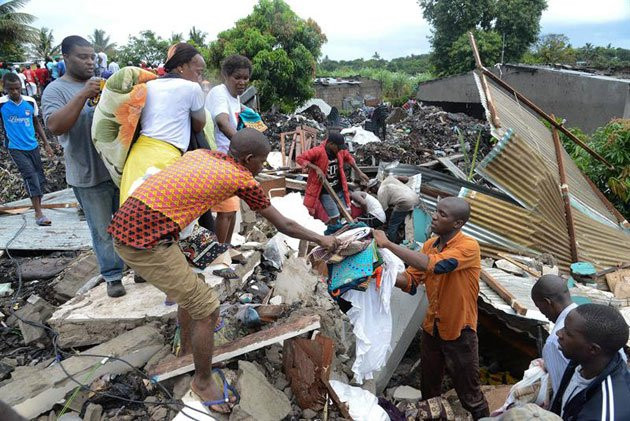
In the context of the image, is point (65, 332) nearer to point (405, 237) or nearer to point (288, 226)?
point (288, 226)

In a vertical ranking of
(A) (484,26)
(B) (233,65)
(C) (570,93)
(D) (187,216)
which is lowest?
(D) (187,216)

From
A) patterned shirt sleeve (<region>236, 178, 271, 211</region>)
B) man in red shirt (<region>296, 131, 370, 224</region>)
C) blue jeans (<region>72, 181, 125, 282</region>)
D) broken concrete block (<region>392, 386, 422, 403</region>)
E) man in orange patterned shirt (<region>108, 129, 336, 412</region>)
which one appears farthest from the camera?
man in red shirt (<region>296, 131, 370, 224</region>)

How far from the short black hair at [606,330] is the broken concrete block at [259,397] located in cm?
170

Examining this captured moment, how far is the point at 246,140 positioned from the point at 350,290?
1.39 meters

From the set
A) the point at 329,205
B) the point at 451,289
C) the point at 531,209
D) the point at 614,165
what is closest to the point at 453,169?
the point at 614,165

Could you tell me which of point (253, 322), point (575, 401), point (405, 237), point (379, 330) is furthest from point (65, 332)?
point (405, 237)

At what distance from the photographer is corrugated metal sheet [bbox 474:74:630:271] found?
15.7ft

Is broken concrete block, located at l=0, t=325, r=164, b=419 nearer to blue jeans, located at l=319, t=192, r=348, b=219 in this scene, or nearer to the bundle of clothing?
the bundle of clothing

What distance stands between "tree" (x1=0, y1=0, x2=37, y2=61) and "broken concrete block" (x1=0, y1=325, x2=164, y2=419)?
72.0 ft

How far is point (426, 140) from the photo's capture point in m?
13.4

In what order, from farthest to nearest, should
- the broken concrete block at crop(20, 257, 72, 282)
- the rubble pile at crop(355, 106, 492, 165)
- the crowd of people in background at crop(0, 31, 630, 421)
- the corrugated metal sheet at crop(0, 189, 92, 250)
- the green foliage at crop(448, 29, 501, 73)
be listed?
the green foliage at crop(448, 29, 501, 73) → the rubble pile at crop(355, 106, 492, 165) → the corrugated metal sheet at crop(0, 189, 92, 250) → the broken concrete block at crop(20, 257, 72, 282) → the crowd of people in background at crop(0, 31, 630, 421)

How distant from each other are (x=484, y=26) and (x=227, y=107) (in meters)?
29.0

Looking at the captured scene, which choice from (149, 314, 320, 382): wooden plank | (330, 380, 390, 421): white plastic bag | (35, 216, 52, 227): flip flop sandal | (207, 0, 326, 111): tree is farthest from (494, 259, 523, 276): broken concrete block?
(207, 0, 326, 111): tree

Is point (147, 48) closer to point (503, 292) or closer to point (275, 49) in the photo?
point (275, 49)
